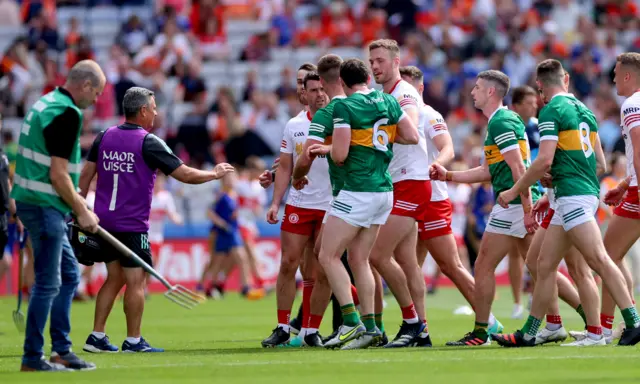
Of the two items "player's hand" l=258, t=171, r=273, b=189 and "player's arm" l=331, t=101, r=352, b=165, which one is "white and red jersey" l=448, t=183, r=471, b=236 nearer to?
"player's hand" l=258, t=171, r=273, b=189

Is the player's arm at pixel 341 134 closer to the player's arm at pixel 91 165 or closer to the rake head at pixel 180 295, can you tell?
the rake head at pixel 180 295

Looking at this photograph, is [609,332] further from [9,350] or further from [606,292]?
[9,350]

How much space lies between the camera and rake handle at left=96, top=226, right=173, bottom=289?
9852mm

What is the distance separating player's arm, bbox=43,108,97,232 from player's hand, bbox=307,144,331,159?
2346 mm

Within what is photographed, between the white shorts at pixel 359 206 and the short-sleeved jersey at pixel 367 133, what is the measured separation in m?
0.05

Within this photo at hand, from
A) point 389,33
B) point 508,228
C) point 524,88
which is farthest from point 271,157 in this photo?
point 508,228

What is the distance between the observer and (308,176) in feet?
39.6

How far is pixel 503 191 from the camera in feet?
35.8

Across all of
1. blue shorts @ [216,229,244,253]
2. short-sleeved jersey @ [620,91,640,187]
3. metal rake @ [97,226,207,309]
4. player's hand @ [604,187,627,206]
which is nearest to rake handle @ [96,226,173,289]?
metal rake @ [97,226,207,309]

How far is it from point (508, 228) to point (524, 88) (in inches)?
102

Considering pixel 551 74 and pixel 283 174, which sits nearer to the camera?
pixel 551 74

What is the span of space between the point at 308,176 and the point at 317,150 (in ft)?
5.61

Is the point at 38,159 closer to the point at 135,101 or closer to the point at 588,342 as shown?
the point at 135,101

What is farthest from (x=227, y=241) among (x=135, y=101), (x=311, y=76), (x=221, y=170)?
(x=221, y=170)
